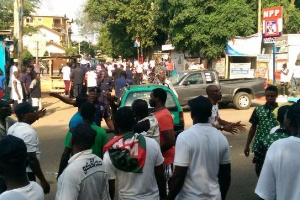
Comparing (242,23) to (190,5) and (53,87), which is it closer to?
(190,5)

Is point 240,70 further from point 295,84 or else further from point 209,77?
point 209,77

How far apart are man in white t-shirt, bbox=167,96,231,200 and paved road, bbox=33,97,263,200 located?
136 inches

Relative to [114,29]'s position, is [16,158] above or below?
below

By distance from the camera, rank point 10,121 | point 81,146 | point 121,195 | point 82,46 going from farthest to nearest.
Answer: point 82,46, point 10,121, point 121,195, point 81,146

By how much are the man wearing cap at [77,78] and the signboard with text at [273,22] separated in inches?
365

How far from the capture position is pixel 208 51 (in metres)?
28.7

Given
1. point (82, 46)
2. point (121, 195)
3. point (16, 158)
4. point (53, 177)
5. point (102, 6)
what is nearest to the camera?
point (16, 158)

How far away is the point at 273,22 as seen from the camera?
76.8 feet

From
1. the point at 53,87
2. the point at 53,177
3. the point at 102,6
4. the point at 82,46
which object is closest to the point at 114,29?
the point at 102,6

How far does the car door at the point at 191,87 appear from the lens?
19188 millimetres

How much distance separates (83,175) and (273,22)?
69.6 feet

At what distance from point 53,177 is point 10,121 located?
322 cm

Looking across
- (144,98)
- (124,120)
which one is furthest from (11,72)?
(124,120)

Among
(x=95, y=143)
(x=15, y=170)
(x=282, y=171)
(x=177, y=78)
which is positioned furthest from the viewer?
(x=177, y=78)
